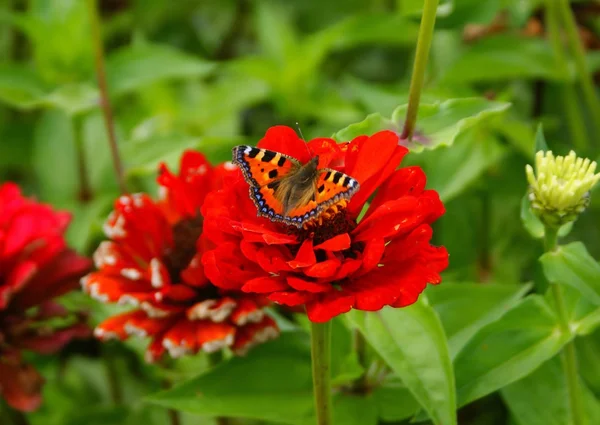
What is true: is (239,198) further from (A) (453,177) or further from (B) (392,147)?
(A) (453,177)

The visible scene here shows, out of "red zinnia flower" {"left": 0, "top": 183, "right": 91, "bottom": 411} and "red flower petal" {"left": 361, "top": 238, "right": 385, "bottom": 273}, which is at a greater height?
"red flower petal" {"left": 361, "top": 238, "right": 385, "bottom": 273}

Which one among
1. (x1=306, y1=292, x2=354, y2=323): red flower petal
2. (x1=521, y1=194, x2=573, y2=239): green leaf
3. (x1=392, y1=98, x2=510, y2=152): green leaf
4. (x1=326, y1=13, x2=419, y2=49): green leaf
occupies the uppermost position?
(x1=326, y1=13, x2=419, y2=49): green leaf

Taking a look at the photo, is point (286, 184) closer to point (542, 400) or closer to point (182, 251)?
point (182, 251)

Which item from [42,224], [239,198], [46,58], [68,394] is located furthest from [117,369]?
[239,198]

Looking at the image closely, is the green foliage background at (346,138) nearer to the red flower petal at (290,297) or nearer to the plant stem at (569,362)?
the plant stem at (569,362)

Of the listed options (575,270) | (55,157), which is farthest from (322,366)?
(55,157)

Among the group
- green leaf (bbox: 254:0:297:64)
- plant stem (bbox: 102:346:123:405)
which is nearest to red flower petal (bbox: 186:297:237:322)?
plant stem (bbox: 102:346:123:405)

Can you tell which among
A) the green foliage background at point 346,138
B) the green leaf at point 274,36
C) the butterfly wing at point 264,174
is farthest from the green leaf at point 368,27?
the butterfly wing at point 264,174

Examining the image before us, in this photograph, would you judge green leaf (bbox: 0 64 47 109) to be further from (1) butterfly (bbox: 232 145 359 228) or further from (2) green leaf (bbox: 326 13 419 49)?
(1) butterfly (bbox: 232 145 359 228)
